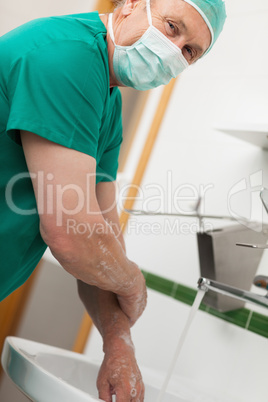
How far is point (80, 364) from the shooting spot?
1.29 m

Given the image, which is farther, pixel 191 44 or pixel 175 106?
pixel 175 106

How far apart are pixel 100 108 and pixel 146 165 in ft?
3.18

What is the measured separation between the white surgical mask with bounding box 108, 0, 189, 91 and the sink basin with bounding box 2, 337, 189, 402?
627 mm

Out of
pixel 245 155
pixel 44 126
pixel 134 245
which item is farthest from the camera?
pixel 134 245

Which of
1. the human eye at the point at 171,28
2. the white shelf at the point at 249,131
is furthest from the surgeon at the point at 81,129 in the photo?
the white shelf at the point at 249,131

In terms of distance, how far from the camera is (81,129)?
34.9 inches

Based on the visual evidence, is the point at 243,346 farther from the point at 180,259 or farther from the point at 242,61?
the point at 242,61

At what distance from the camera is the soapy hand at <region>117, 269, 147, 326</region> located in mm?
1080

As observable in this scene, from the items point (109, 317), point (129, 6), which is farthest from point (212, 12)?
point (109, 317)

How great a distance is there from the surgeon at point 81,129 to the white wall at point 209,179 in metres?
0.43

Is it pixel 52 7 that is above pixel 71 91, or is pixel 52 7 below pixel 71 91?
above

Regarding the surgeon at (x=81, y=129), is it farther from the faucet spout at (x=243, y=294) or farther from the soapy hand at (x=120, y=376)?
the faucet spout at (x=243, y=294)

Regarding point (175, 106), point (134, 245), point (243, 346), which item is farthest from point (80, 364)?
point (175, 106)

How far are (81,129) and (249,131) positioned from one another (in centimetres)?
64
